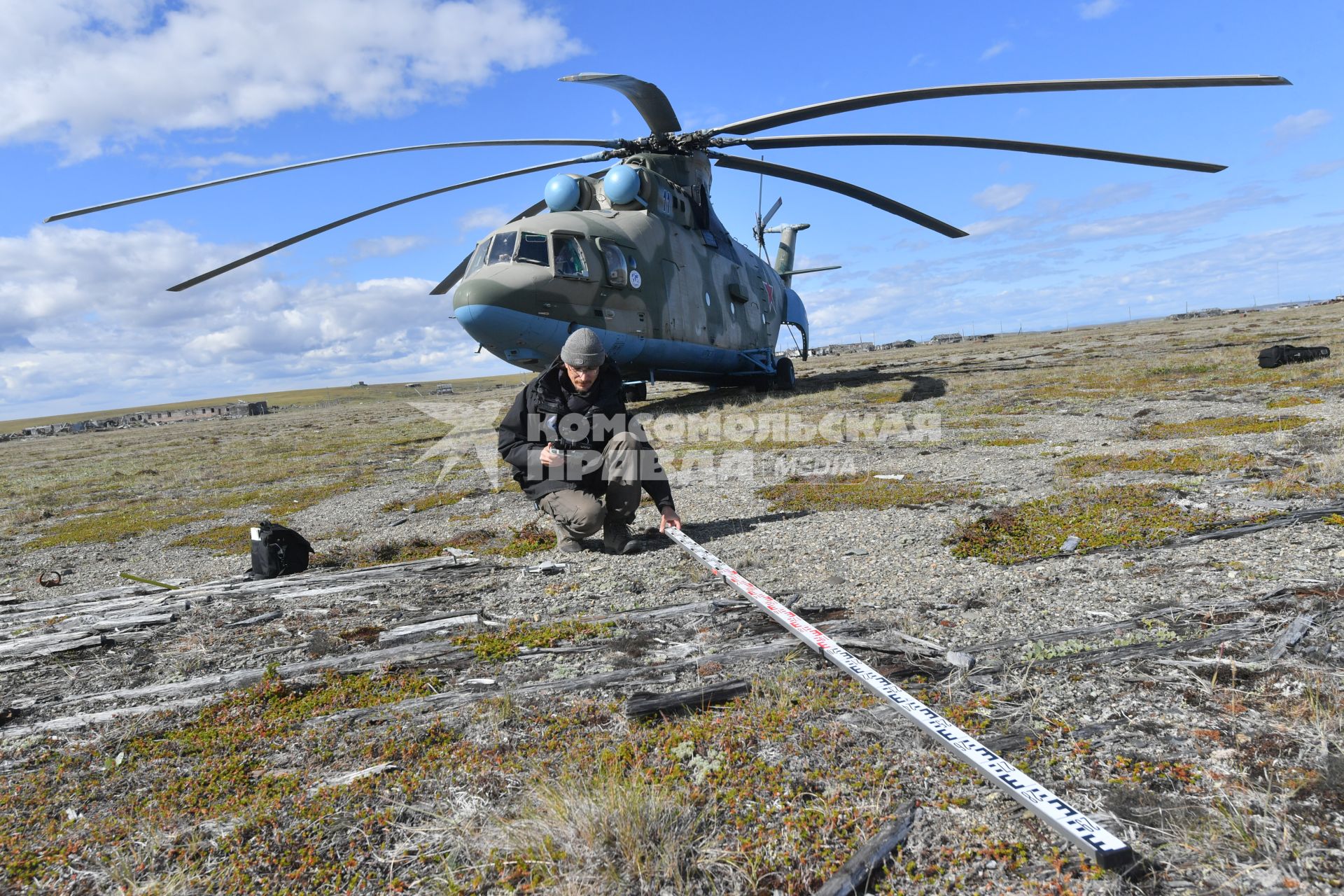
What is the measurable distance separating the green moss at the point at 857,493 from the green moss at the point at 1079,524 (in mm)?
1013

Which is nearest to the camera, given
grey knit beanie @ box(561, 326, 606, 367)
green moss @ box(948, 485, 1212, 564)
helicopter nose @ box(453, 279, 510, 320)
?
green moss @ box(948, 485, 1212, 564)

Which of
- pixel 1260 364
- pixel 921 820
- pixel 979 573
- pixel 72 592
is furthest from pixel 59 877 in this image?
pixel 1260 364

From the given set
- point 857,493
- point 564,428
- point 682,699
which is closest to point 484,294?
point 564,428

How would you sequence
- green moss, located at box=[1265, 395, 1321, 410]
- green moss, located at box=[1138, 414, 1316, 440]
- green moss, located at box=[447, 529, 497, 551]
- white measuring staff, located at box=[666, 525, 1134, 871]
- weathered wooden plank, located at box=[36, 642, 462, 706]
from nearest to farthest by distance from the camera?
1. white measuring staff, located at box=[666, 525, 1134, 871]
2. weathered wooden plank, located at box=[36, 642, 462, 706]
3. green moss, located at box=[447, 529, 497, 551]
4. green moss, located at box=[1138, 414, 1316, 440]
5. green moss, located at box=[1265, 395, 1321, 410]

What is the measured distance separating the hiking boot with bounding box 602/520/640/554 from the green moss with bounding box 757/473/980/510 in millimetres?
2119

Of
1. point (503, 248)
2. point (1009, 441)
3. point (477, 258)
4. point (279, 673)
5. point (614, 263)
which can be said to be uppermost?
point (503, 248)

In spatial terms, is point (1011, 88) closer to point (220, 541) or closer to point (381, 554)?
point (381, 554)

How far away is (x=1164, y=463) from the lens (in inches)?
307

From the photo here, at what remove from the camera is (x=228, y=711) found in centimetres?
342

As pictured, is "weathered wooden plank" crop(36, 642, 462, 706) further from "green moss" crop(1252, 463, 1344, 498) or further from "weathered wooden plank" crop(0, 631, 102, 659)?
"green moss" crop(1252, 463, 1344, 498)

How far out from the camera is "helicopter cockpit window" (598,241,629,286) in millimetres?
14094

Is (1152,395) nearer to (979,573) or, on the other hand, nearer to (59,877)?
(979,573)

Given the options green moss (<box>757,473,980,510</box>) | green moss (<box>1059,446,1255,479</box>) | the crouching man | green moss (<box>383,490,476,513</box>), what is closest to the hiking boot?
the crouching man

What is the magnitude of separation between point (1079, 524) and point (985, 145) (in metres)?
7.04
